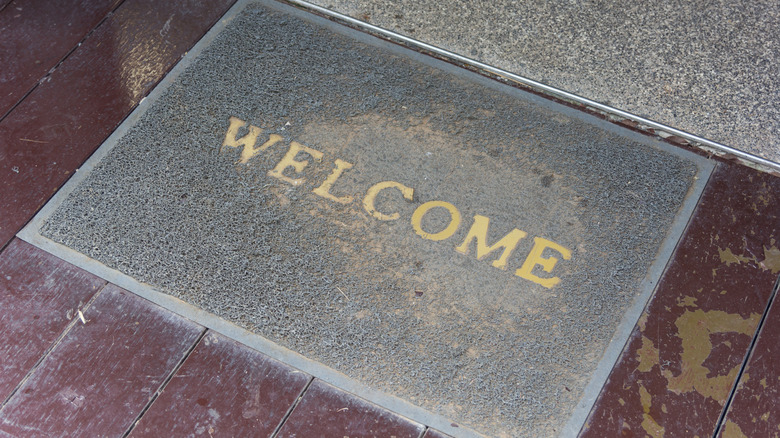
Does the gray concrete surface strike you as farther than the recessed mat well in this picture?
Yes

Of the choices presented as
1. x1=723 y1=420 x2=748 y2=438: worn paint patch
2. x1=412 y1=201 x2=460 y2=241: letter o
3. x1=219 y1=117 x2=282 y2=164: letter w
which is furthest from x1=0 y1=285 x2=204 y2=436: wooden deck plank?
x1=723 y1=420 x2=748 y2=438: worn paint patch

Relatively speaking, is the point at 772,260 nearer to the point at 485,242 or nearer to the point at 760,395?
the point at 760,395

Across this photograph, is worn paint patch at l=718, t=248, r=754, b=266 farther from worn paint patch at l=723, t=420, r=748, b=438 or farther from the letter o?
the letter o

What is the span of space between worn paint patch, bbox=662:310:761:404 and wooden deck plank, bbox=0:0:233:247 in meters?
2.55

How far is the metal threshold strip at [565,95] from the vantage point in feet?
8.74

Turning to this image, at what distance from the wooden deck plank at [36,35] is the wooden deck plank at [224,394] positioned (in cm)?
157

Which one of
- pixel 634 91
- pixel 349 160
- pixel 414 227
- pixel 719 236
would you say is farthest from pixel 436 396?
pixel 634 91

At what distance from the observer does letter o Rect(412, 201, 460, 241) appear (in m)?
2.46

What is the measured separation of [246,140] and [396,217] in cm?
77

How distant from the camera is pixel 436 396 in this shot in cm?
217

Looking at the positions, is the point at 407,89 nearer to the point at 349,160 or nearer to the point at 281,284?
the point at 349,160

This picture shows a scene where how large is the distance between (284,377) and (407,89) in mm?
1421

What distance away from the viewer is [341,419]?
7.05 ft

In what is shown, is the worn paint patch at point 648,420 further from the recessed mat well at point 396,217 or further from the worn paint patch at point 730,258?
the worn paint patch at point 730,258
